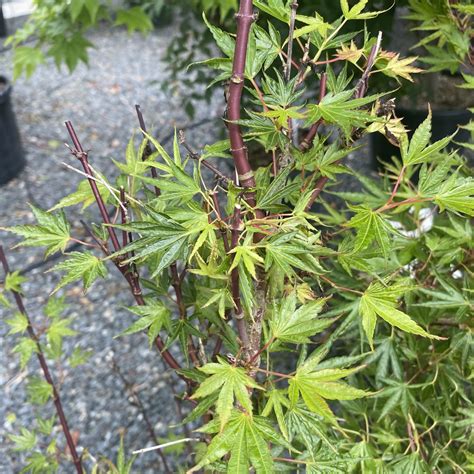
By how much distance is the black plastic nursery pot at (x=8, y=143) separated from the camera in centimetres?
270

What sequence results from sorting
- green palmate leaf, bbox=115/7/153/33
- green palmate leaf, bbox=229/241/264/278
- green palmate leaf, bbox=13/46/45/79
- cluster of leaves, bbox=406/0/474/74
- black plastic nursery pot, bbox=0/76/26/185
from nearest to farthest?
1. green palmate leaf, bbox=229/241/264/278
2. cluster of leaves, bbox=406/0/474/74
3. green palmate leaf, bbox=115/7/153/33
4. green palmate leaf, bbox=13/46/45/79
5. black plastic nursery pot, bbox=0/76/26/185

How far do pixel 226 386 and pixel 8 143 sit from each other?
2.45 metres

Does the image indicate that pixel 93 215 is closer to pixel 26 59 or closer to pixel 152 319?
pixel 26 59

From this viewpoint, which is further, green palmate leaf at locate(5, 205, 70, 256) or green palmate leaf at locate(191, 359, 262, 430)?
green palmate leaf at locate(5, 205, 70, 256)

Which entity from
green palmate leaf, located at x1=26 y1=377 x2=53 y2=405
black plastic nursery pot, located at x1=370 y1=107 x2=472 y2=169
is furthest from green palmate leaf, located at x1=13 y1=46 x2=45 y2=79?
green palmate leaf, located at x1=26 y1=377 x2=53 y2=405

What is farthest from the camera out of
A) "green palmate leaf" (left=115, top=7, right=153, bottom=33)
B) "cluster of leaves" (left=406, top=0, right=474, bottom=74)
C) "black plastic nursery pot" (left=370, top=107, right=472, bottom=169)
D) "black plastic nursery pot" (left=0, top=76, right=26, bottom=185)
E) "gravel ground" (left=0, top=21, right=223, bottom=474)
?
"black plastic nursery pot" (left=0, top=76, right=26, bottom=185)

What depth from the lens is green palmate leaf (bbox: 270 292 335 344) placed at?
648 mm

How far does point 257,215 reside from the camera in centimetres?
66

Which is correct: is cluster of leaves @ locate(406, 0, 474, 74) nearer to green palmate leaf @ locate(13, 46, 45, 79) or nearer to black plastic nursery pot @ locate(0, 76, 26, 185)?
green palmate leaf @ locate(13, 46, 45, 79)

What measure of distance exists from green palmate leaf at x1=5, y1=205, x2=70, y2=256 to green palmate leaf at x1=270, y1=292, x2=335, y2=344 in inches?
11.2

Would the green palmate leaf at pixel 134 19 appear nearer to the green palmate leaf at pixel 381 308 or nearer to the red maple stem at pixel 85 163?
the red maple stem at pixel 85 163

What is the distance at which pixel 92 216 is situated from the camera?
2443 millimetres

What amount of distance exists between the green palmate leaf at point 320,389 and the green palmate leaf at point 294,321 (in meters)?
0.04

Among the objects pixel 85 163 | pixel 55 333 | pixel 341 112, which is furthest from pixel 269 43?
pixel 55 333
